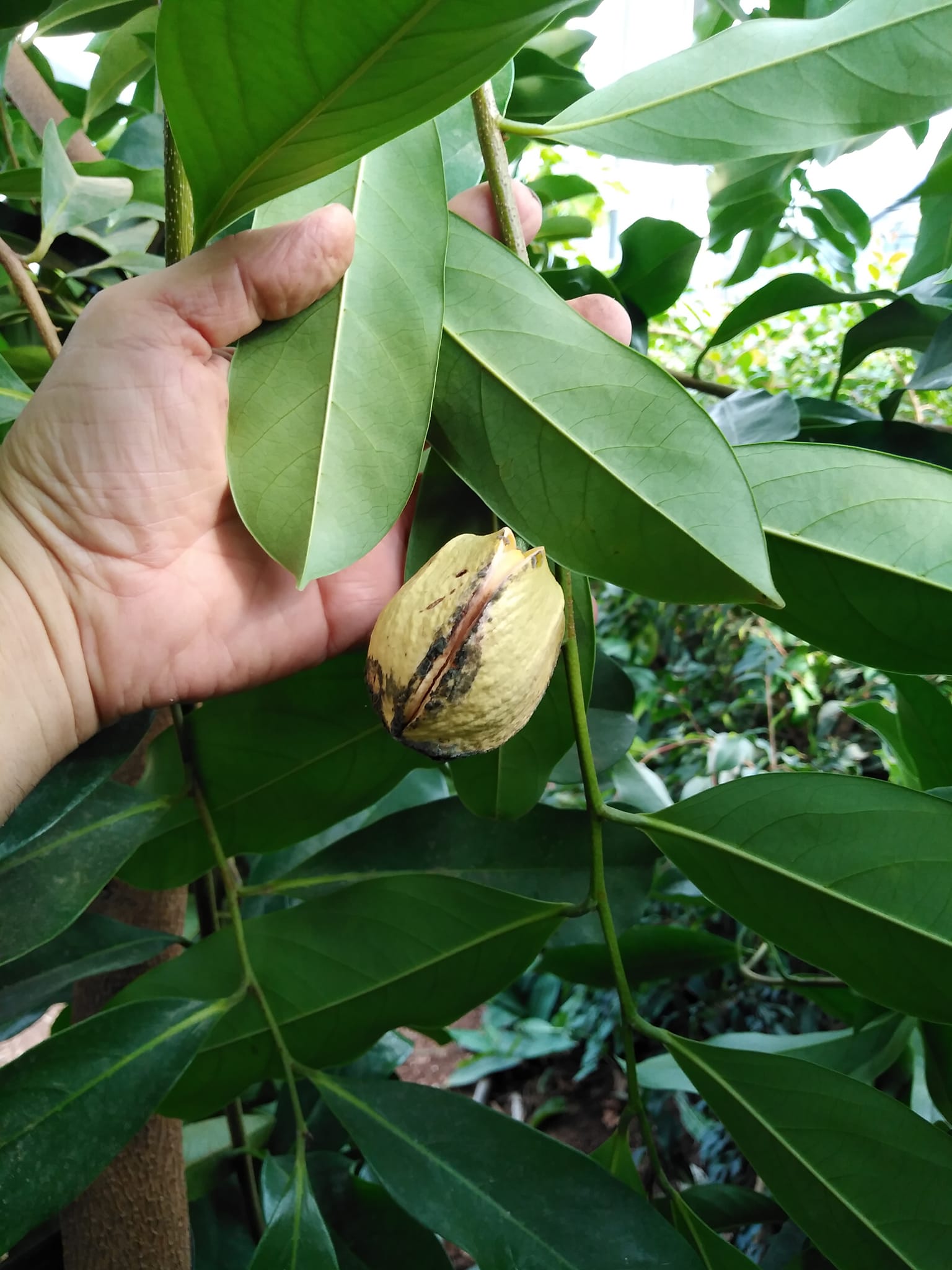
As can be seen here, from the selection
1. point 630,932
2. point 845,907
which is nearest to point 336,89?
point 845,907

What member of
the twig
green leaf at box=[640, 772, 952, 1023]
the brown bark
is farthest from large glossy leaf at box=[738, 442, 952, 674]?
the brown bark

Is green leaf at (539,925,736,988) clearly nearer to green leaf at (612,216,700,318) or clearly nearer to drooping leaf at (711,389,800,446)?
drooping leaf at (711,389,800,446)

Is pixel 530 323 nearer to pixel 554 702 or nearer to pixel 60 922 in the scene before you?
pixel 554 702

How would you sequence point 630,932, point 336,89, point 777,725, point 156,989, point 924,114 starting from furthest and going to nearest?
1. point 777,725
2. point 630,932
3. point 156,989
4. point 924,114
5. point 336,89

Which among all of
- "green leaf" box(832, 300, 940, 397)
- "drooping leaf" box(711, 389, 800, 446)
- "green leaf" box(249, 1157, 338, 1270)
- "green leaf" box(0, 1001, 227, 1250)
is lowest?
"green leaf" box(249, 1157, 338, 1270)

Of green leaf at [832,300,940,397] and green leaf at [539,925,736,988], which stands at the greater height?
green leaf at [832,300,940,397]
